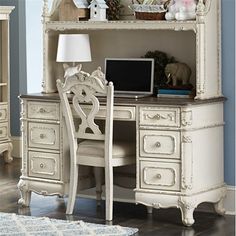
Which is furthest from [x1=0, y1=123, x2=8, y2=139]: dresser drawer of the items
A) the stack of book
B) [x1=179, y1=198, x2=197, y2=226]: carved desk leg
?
[x1=179, y1=198, x2=197, y2=226]: carved desk leg

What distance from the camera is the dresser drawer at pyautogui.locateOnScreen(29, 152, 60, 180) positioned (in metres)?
5.31

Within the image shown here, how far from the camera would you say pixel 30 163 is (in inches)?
214

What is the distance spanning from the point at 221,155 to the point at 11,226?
57.3 inches

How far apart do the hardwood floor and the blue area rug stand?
15 cm

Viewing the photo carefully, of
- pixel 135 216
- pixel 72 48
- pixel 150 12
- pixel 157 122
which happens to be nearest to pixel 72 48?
pixel 72 48

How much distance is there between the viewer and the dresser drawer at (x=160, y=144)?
4836mm

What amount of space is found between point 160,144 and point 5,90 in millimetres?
2885

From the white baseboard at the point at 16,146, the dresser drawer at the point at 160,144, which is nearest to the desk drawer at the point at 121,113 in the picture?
the dresser drawer at the point at 160,144

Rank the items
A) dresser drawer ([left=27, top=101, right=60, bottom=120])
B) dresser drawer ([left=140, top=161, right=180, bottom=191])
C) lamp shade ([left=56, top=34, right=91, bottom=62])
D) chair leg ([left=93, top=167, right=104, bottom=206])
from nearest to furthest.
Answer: dresser drawer ([left=140, top=161, right=180, bottom=191])
dresser drawer ([left=27, top=101, right=60, bottom=120])
lamp shade ([left=56, top=34, right=91, bottom=62])
chair leg ([left=93, top=167, right=104, bottom=206])

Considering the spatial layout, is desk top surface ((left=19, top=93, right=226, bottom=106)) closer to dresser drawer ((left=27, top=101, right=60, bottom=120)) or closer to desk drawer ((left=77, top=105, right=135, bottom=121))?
desk drawer ((left=77, top=105, right=135, bottom=121))

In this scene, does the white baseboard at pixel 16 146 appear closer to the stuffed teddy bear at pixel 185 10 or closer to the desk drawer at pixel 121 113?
the desk drawer at pixel 121 113

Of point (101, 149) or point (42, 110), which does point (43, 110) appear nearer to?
point (42, 110)

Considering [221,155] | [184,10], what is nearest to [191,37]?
[184,10]

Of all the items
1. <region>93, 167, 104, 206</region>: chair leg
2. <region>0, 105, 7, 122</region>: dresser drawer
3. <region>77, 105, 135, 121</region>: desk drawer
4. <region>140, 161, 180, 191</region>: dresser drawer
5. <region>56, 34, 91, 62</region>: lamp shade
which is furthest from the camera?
<region>0, 105, 7, 122</region>: dresser drawer
